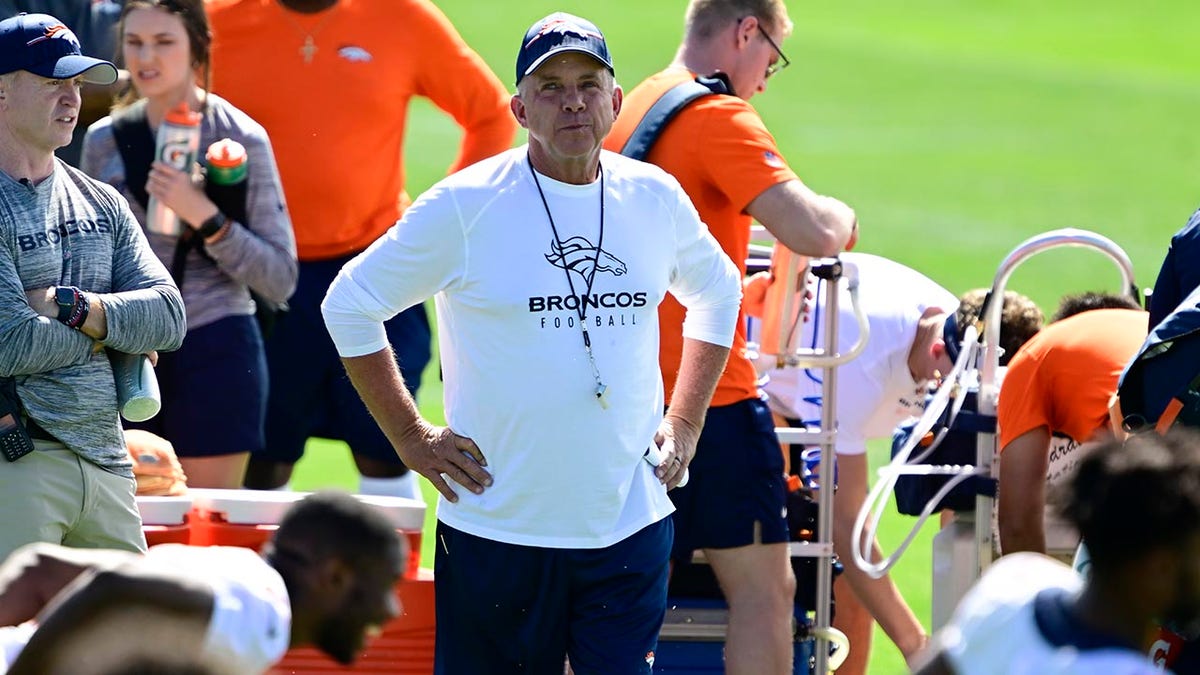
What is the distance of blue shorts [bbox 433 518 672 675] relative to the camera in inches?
192

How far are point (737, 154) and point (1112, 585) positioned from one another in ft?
8.38

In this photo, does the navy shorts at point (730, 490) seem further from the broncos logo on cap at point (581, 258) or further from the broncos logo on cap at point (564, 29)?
the broncos logo on cap at point (564, 29)

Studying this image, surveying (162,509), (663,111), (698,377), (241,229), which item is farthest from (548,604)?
(241,229)

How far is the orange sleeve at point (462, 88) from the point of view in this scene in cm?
758

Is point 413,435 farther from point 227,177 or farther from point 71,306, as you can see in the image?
point 227,177

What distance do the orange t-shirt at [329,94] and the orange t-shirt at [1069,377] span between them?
8.54 feet

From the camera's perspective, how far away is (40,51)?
502 cm

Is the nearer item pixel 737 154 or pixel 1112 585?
pixel 1112 585

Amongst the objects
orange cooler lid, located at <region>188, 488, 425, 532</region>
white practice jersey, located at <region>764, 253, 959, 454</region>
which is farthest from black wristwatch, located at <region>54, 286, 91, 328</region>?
white practice jersey, located at <region>764, 253, 959, 454</region>

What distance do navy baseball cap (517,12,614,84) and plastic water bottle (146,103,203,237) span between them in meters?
1.90

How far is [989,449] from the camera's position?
20.5 ft

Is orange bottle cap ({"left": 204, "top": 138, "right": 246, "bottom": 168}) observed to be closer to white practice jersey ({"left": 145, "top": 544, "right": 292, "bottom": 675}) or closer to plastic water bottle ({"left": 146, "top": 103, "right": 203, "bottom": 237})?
plastic water bottle ({"left": 146, "top": 103, "right": 203, "bottom": 237})

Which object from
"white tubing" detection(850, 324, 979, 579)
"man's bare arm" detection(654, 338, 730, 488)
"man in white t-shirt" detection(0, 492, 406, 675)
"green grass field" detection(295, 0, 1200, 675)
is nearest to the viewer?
"man in white t-shirt" detection(0, 492, 406, 675)

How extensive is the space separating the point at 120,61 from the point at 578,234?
2742 millimetres
